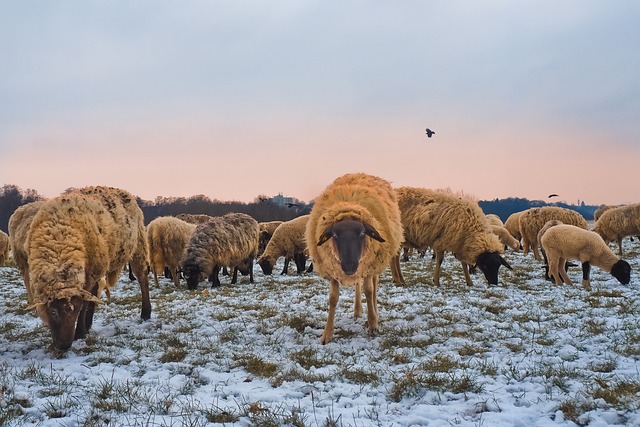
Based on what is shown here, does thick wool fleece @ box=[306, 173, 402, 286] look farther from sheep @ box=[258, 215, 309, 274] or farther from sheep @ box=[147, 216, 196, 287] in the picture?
sheep @ box=[258, 215, 309, 274]

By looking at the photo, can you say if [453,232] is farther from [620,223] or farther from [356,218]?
[620,223]

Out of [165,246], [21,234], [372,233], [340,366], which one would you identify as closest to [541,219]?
[372,233]

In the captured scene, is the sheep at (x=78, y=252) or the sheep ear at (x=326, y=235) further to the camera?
the sheep ear at (x=326, y=235)

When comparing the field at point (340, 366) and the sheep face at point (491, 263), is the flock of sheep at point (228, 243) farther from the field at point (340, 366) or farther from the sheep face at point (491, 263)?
the field at point (340, 366)

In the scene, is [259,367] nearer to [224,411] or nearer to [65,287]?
[224,411]

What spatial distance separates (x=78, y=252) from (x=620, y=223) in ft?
64.4

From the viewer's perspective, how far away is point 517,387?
3.84 m

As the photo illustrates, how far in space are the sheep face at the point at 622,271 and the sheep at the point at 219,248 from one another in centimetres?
1014

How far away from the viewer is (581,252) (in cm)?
1015

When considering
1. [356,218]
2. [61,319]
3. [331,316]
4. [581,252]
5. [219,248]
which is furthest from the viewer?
[219,248]

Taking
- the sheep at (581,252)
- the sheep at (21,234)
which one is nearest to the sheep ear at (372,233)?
the sheep at (21,234)

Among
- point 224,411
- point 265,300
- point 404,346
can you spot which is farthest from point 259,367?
point 265,300

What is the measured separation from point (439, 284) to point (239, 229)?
6.82 m

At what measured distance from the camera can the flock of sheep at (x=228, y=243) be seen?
17.9ft
